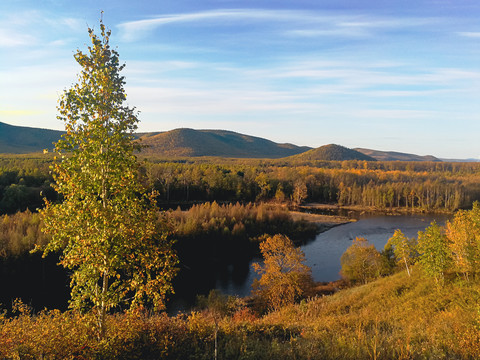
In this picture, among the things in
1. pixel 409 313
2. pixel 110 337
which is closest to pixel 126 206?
pixel 110 337

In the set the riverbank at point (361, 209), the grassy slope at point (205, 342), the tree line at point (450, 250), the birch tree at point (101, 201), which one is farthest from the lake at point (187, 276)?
the riverbank at point (361, 209)

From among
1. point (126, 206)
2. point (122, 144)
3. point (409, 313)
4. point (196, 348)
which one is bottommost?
point (409, 313)

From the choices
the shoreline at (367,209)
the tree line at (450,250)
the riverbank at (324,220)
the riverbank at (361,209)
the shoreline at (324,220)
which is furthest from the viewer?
the shoreline at (367,209)

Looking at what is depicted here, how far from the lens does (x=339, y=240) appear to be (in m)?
59.8

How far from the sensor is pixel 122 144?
25.9 ft

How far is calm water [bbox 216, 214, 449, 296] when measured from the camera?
40562 mm

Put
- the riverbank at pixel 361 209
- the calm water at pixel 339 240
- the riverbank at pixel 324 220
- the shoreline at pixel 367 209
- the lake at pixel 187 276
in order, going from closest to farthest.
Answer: the lake at pixel 187 276 < the calm water at pixel 339 240 < the riverbank at pixel 324 220 < the riverbank at pixel 361 209 < the shoreline at pixel 367 209

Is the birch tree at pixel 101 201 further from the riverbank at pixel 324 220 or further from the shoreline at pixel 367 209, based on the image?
the shoreline at pixel 367 209

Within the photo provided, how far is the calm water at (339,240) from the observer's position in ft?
133

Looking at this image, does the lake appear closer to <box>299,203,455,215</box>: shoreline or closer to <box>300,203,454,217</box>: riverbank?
<box>300,203,454,217</box>: riverbank

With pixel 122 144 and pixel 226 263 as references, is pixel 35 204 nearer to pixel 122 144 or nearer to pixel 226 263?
pixel 226 263

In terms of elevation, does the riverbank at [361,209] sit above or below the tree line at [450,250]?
below

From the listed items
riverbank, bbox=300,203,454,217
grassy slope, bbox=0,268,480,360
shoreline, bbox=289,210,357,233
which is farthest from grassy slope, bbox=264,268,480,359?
riverbank, bbox=300,203,454,217

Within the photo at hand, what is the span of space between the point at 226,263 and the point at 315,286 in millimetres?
16281
